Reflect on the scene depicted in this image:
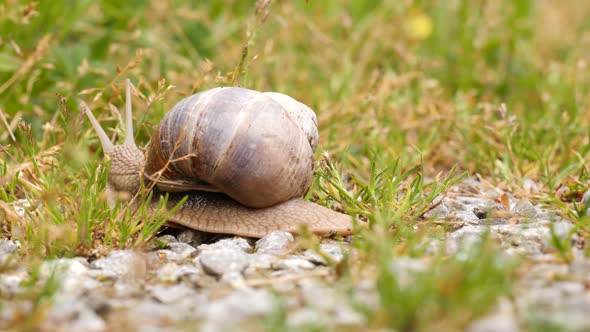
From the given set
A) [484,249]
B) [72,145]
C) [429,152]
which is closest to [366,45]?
[429,152]

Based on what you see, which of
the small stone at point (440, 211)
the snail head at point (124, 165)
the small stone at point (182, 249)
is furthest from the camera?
the snail head at point (124, 165)

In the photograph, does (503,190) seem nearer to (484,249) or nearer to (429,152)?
(429,152)

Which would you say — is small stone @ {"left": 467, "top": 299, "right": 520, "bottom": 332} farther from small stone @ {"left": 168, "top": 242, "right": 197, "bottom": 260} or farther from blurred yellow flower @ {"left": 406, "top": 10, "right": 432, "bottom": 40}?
blurred yellow flower @ {"left": 406, "top": 10, "right": 432, "bottom": 40}

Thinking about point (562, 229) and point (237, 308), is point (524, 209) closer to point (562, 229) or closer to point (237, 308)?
point (562, 229)

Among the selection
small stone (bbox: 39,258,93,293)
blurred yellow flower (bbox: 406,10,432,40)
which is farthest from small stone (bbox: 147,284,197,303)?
blurred yellow flower (bbox: 406,10,432,40)

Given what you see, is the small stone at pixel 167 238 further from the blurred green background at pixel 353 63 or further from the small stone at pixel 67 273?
the blurred green background at pixel 353 63

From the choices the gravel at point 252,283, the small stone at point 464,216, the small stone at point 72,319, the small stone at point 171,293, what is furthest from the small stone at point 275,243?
the small stone at point 72,319
